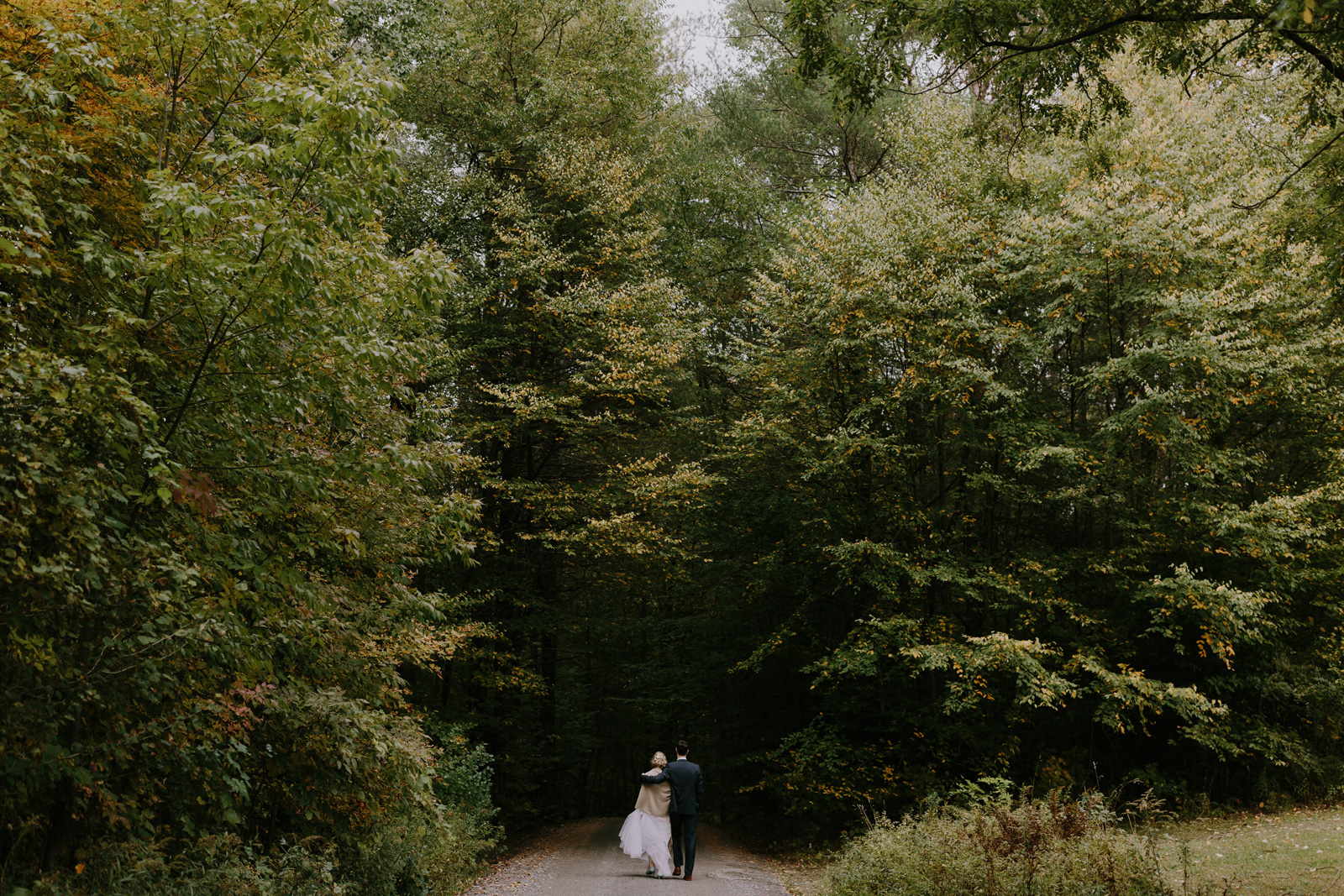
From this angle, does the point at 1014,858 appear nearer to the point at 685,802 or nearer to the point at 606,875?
the point at 685,802

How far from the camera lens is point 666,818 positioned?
425 inches

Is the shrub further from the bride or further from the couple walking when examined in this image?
the bride

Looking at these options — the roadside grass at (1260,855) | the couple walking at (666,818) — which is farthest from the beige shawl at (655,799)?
the roadside grass at (1260,855)

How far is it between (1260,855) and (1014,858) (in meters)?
4.55

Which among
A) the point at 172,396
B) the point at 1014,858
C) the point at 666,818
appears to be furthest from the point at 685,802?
the point at 172,396

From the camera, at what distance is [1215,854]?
902 cm

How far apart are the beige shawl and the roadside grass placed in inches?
225

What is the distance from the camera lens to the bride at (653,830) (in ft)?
34.0

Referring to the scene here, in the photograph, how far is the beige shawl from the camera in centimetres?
1074

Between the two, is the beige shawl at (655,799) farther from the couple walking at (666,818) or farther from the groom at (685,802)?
the groom at (685,802)

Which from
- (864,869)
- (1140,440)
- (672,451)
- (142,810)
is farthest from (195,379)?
(672,451)

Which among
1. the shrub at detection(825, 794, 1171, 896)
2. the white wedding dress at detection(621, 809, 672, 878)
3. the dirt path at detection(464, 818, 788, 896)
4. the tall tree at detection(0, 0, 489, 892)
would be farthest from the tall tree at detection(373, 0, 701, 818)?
the tall tree at detection(0, 0, 489, 892)

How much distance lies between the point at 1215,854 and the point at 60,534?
447 inches

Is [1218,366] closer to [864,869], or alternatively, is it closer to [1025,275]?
[1025,275]
